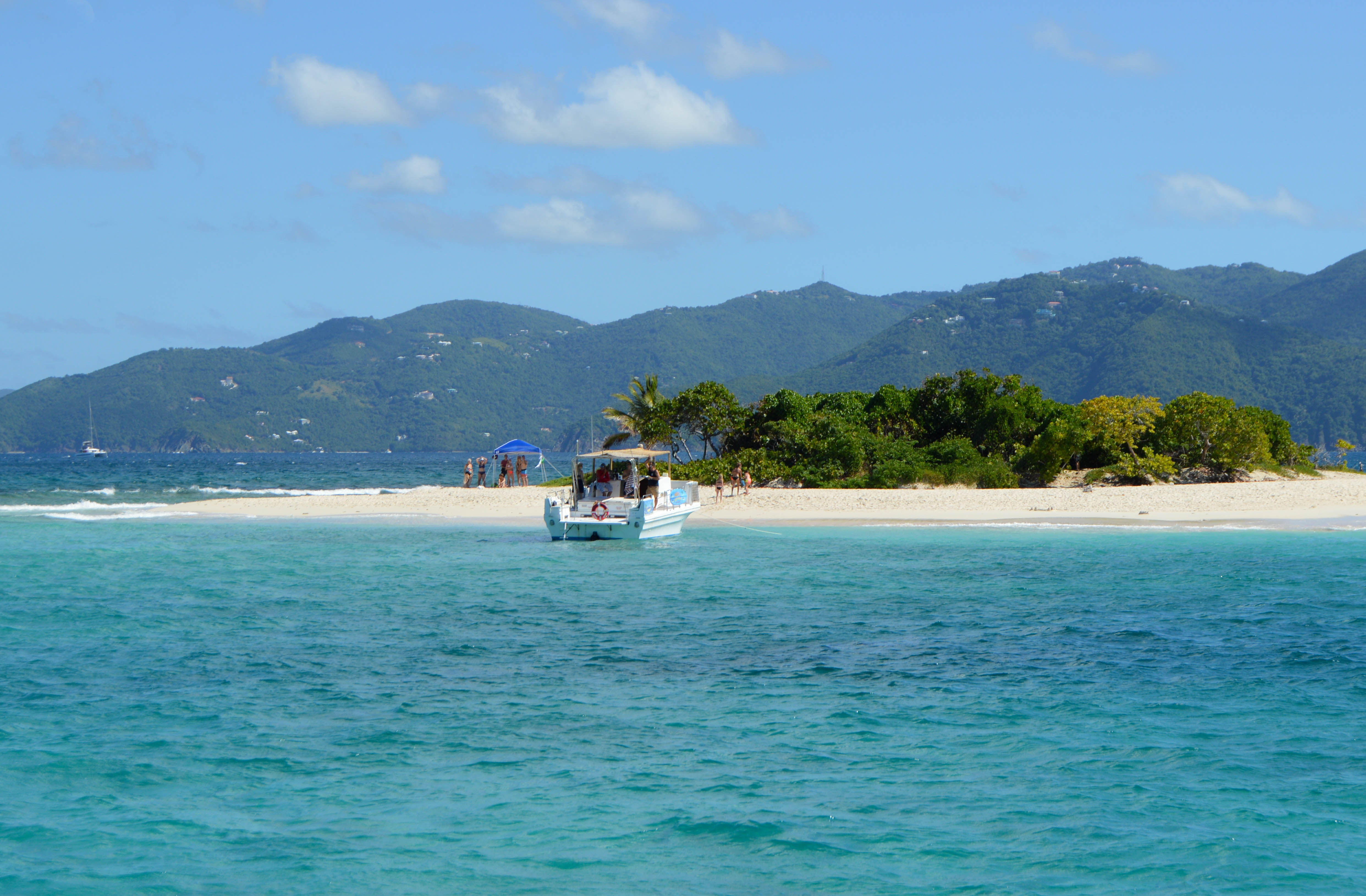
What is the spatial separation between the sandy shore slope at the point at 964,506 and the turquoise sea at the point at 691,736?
452 inches

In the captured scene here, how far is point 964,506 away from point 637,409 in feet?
58.5

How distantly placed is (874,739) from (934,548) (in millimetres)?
16355

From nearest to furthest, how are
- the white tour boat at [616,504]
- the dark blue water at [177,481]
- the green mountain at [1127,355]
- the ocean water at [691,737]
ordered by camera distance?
1. the ocean water at [691,737]
2. the white tour boat at [616,504]
3. the dark blue water at [177,481]
4. the green mountain at [1127,355]

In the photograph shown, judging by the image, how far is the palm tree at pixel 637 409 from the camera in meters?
47.2

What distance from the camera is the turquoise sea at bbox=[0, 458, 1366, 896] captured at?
7.53 meters

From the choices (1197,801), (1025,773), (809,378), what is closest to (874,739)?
(1025,773)

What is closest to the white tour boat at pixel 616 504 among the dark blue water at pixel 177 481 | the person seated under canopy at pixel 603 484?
the person seated under canopy at pixel 603 484

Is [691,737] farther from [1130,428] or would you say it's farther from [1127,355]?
[1127,355]

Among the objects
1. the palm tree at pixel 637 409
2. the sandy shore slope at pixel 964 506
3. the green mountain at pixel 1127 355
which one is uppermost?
the green mountain at pixel 1127 355

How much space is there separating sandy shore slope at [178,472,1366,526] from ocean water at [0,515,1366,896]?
1165 centimetres

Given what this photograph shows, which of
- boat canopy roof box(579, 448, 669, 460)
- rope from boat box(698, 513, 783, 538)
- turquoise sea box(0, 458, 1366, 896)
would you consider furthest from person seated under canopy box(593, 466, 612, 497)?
turquoise sea box(0, 458, 1366, 896)

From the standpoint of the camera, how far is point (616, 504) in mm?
28188

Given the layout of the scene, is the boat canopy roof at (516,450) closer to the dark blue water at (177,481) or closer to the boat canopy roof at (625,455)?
the dark blue water at (177,481)

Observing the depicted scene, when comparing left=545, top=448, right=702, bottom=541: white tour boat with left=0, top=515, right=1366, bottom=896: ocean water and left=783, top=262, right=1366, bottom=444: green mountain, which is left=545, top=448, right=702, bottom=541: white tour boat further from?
→ left=783, top=262, right=1366, bottom=444: green mountain
